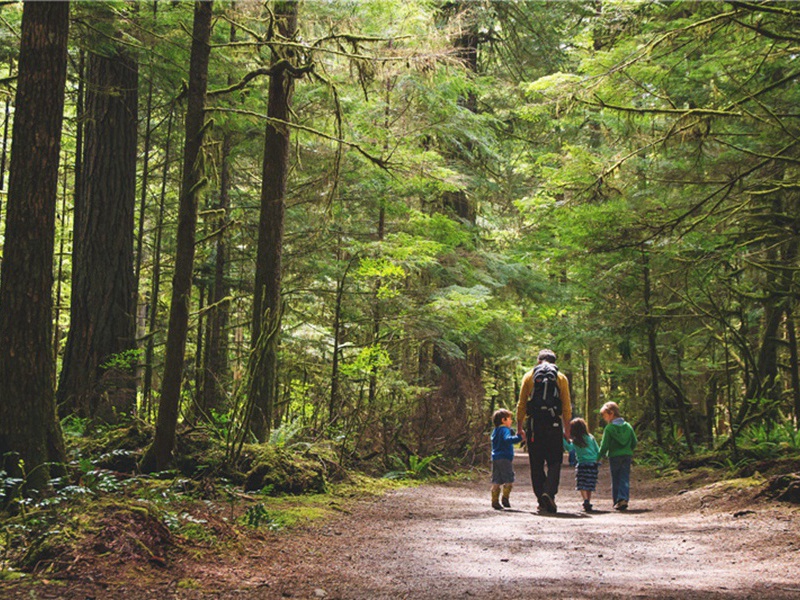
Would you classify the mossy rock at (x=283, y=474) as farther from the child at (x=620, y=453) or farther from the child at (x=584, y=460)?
the child at (x=620, y=453)

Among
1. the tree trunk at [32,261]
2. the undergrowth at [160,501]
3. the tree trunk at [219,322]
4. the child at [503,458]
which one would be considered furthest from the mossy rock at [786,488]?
the tree trunk at [219,322]

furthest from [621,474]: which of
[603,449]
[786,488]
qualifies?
[786,488]

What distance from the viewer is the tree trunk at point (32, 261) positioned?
516 cm

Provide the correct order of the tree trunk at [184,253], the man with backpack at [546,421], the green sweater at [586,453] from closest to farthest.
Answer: the tree trunk at [184,253] < the man with backpack at [546,421] < the green sweater at [586,453]

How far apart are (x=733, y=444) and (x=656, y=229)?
376 centimetres

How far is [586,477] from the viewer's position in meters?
10.3

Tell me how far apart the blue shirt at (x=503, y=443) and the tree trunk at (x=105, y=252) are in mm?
5580

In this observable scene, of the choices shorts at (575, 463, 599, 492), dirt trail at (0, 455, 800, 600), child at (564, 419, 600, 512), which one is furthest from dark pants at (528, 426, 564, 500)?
shorts at (575, 463, 599, 492)

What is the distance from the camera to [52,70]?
5504 millimetres

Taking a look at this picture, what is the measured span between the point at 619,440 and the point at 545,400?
6.13 feet

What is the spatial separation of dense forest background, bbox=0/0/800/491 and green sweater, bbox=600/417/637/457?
2070mm

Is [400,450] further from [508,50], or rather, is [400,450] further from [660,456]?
[508,50]

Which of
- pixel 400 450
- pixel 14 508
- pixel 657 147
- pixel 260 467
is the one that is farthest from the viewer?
pixel 400 450

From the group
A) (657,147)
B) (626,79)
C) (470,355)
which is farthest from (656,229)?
(470,355)
